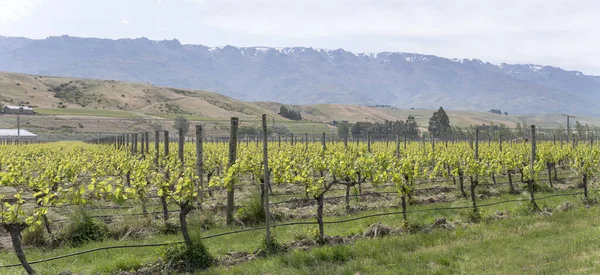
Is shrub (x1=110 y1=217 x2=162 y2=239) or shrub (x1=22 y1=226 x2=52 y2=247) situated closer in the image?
shrub (x1=22 y1=226 x2=52 y2=247)

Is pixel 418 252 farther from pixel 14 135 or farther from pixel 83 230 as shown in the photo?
pixel 14 135

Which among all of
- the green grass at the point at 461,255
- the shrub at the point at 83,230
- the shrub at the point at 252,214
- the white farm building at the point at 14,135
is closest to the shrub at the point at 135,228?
the shrub at the point at 83,230

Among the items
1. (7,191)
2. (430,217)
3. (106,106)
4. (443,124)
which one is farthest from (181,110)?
(430,217)

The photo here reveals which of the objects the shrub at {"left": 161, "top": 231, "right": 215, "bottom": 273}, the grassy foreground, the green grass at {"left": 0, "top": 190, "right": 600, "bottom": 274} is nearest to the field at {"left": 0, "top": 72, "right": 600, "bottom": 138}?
the green grass at {"left": 0, "top": 190, "right": 600, "bottom": 274}

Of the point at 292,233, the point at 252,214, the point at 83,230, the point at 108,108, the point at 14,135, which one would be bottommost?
the point at 292,233

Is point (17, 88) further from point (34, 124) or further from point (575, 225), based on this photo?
point (575, 225)

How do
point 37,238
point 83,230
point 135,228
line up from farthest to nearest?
point 135,228 < point 83,230 < point 37,238

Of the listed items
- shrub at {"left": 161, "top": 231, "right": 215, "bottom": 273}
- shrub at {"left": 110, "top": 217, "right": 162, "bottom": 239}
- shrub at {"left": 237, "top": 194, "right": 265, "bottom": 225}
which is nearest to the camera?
shrub at {"left": 161, "top": 231, "right": 215, "bottom": 273}

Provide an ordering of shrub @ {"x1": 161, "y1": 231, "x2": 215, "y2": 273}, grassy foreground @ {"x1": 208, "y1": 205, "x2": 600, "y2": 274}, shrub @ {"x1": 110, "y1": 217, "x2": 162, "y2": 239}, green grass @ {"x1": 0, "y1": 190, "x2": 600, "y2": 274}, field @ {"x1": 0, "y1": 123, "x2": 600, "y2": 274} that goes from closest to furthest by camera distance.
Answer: grassy foreground @ {"x1": 208, "y1": 205, "x2": 600, "y2": 274}
green grass @ {"x1": 0, "y1": 190, "x2": 600, "y2": 274}
field @ {"x1": 0, "y1": 123, "x2": 600, "y2": 274}
shrub @ {"x1": 161, "y1": 231, "x2": 215, "y2": 273}
shrub @ {"x1": 110, "y1": 217, "x2": 162, "y2": 239}

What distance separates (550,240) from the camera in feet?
34.8

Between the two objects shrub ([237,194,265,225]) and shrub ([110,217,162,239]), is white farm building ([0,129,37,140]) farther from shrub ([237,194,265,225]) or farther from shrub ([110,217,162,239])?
shrub ([237,194,265,225])

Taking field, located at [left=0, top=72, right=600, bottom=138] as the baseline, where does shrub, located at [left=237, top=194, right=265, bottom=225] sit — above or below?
below

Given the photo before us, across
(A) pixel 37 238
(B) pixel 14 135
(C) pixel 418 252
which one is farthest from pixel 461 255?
(B) pixel 14 135

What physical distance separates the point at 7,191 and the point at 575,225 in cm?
2081
